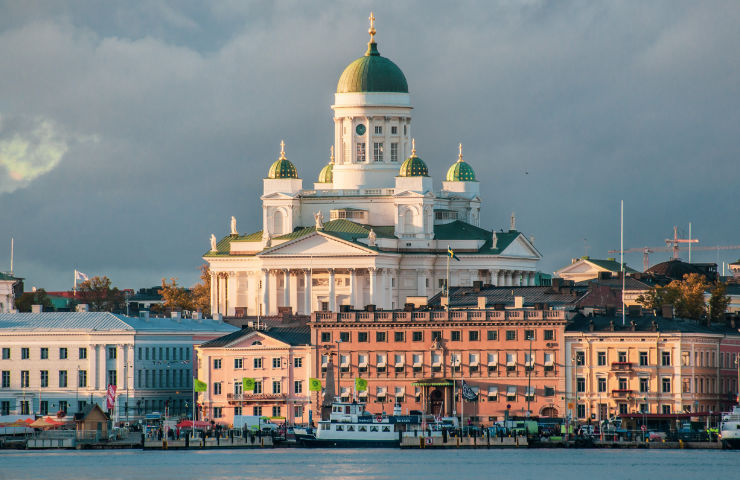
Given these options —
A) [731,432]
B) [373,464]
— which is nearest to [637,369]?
[731,432]

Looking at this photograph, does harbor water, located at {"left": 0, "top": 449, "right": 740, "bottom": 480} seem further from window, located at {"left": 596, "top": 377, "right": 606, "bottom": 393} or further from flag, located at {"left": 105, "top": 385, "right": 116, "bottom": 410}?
window, located at {"left": 596, "top": 377, "right": 606, "bottom": 393}

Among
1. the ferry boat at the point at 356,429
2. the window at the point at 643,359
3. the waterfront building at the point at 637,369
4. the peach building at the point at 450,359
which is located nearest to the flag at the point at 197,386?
the peach building at the point at 450,359

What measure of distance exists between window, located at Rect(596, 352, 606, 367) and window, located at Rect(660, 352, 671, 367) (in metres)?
3.57

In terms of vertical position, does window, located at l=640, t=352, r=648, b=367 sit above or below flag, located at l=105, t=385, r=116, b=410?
above

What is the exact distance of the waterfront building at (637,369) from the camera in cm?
19062

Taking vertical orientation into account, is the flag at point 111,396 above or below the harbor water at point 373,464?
above

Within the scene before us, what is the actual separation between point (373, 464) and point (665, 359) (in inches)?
1184

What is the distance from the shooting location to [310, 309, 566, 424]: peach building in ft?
634

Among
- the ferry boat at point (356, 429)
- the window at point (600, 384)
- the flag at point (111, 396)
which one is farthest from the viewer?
the flag at point (111, 396)

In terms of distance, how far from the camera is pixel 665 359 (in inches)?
7520

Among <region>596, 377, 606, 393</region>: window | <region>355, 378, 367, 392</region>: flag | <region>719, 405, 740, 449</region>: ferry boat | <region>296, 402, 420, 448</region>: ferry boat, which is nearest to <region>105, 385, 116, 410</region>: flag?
<region>355, 378, 367, 392</region>: flag

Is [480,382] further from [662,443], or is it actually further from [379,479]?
[379,479]

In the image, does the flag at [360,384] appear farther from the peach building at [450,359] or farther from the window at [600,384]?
the window at [600,384]

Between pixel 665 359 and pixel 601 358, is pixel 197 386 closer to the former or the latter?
pixel 601 358
